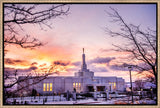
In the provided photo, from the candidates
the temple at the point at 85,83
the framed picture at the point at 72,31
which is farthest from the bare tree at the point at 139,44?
the temple at the point at 85,83

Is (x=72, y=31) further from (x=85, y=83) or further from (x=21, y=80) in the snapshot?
(x=85, y=83)

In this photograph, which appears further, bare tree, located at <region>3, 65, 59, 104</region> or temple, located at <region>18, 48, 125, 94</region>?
temple, located at <region>18, 48, 125, 94</region>

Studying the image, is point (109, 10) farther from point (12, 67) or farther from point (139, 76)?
point (12, 67)

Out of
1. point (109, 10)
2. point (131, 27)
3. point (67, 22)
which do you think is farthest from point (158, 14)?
point (67, 22)

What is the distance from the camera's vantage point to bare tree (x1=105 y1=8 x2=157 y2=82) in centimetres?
421

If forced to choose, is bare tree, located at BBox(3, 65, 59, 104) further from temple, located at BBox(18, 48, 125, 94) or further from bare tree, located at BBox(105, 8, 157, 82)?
temple, located at BBox(18, 48, 125, 94)

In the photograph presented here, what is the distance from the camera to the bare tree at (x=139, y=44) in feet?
13.8

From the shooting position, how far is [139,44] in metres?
4.29

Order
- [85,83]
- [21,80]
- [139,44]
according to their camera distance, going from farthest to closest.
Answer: [85,83]
[139,44]
[21,80]

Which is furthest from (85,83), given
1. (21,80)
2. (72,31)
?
(21,80)

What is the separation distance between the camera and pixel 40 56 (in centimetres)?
595

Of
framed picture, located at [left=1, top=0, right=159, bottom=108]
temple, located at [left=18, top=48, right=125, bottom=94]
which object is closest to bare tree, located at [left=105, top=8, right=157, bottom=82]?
framed picture, located at [left=1, top=0, right=159, bottom=108]

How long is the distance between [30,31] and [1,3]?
3.83 feet

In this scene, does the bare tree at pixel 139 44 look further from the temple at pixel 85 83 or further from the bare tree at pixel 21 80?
the temple at pixel 85 83
